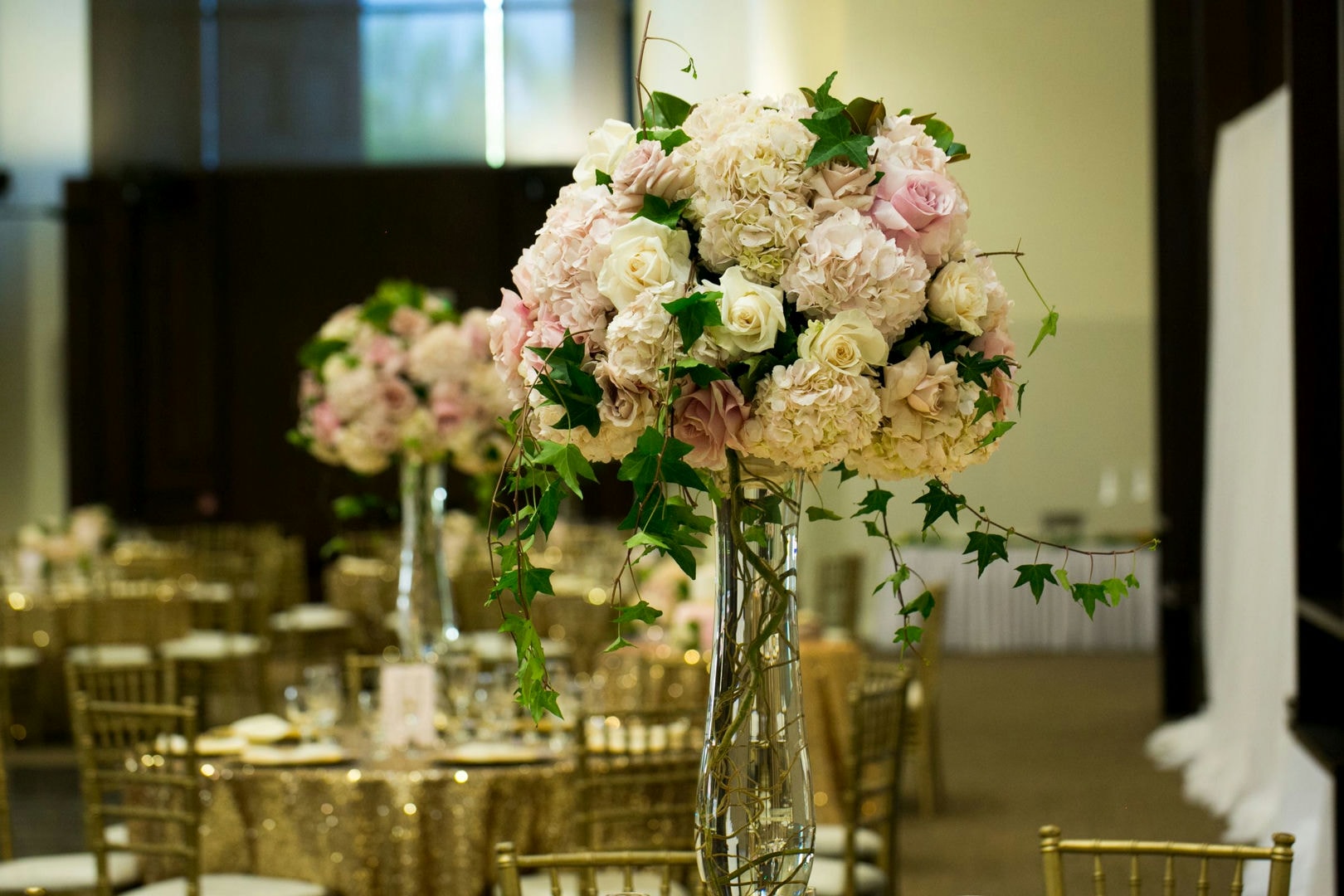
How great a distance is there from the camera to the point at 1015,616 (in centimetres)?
1081

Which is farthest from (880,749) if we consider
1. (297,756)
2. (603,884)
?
(297,756)

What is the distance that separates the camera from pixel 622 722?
10.9ft

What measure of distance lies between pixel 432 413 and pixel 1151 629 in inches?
317

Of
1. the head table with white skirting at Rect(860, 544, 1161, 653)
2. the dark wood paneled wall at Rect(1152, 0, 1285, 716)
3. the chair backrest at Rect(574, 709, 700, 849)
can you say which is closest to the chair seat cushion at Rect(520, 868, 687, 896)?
the chair backrest at Rect(574, 709, 700, 849)

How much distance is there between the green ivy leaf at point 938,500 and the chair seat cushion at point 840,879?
2.24 meters

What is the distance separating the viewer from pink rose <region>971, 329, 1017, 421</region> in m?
1.57

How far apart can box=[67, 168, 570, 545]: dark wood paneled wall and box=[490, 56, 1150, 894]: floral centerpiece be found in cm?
1179

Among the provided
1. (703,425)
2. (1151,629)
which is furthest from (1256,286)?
(703,425)

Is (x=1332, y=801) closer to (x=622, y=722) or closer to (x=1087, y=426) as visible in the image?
(x=622, y=722)

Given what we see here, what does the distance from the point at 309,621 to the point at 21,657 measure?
7.09ft

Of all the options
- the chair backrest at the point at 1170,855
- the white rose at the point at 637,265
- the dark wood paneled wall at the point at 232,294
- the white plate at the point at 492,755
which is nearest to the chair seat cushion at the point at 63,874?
the white plate at the point at 492,755

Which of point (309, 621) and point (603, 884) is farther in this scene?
point (309, 621)

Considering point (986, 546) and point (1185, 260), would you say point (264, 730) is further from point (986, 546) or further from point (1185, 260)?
point (1185, 260)

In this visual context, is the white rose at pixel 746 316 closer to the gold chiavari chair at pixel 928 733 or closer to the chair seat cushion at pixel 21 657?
the gold chiavari chair at pixel 928 733
